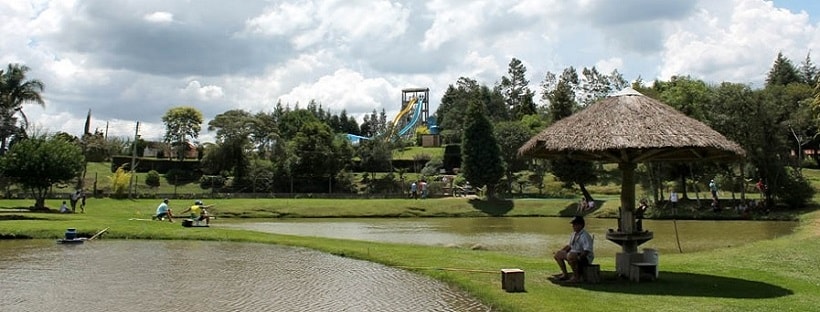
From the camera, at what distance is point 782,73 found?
94.6m

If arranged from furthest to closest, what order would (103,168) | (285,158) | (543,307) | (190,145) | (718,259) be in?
(190,145) → (103,168) → (285,158) → (718,259) → (543,307)

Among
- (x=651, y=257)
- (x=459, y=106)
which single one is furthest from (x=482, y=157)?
(x=459, y=106)

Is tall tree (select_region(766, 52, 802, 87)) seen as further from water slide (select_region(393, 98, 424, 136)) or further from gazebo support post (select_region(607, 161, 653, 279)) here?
gazebo support post (select_region(607, 161, 653, 279))

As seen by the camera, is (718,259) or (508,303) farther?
(718,259)

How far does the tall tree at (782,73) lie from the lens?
3686 inches

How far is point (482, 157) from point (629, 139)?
4410 cm

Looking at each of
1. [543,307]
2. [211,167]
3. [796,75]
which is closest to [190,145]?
[211,167]

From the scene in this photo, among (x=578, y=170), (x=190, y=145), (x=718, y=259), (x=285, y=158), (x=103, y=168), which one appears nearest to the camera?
(x=718, y=259)

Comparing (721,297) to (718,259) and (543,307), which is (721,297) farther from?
(718,259)

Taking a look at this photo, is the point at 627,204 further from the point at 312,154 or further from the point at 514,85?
the point at 514,85

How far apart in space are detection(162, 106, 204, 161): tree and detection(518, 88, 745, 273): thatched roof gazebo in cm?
8711

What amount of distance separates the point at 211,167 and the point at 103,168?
52.9ft

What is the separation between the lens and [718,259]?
18047mm

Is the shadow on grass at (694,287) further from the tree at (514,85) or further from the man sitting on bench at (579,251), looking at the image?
the tree at (514,85)
